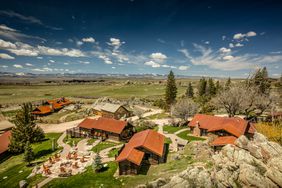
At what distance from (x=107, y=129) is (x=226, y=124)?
27916 mm

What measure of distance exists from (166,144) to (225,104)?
2250 cm

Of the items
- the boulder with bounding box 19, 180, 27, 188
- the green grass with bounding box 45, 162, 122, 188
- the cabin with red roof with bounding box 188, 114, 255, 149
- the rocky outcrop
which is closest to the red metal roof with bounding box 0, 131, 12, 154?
the boulder with bounding box 19, 180, 27, 188

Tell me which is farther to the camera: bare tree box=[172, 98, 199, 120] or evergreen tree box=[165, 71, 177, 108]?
evergreen tree box=[165, 71, 177, 108]

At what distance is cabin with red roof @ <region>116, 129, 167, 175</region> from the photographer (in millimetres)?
28125

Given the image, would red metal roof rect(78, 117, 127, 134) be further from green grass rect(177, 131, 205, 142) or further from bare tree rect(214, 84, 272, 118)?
bare tree rect(214, 84, 272, 118)

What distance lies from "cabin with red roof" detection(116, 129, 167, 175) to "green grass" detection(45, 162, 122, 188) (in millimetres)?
2270

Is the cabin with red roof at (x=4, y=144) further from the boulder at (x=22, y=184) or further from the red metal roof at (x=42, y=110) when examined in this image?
the red metal roof at (x=42, y=110)

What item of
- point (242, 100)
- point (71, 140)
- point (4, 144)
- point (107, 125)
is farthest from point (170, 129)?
point (4, 144)

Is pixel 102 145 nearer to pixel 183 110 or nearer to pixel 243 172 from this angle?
pixel 183 110

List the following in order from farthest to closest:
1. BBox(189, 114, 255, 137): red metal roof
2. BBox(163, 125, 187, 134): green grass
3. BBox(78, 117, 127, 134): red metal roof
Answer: BBox(163, 125, 187, 134): green grass, BBox(78, 117, 127, 134): red metal roof, BBox(189, 114, 255, 137): red metal roof

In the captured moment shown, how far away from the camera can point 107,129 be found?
46312 mm

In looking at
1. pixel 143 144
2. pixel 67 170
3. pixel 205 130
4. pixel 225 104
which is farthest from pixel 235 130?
pixel 67 170

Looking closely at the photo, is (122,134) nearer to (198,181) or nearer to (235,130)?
(235,130)

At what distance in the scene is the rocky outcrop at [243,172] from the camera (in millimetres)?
16438
